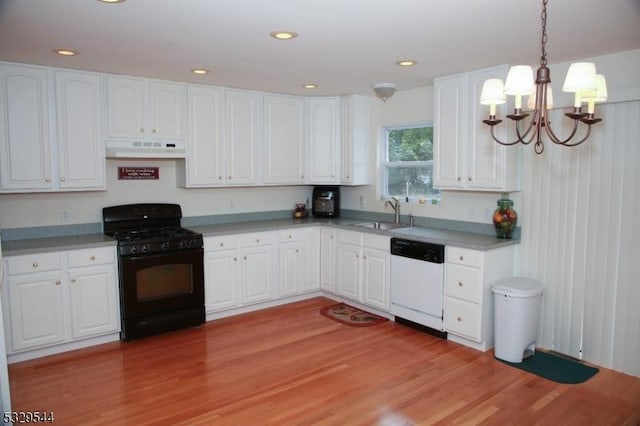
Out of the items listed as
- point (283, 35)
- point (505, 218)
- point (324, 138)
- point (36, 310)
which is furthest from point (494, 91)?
point (36, 310)

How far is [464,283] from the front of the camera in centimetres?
378

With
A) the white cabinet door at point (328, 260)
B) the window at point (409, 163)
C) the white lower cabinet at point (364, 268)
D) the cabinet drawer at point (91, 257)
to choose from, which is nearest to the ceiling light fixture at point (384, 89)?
the window at point (409, 163)

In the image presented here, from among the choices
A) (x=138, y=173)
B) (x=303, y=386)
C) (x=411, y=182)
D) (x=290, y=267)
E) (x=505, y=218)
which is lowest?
(x=303, y=386)

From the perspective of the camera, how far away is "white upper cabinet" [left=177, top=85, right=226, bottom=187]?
448 centimetres

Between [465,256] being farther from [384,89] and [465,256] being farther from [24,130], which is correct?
[24,130]

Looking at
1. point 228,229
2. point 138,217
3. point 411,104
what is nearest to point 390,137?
point 411,104

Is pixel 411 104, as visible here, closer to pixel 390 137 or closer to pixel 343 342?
pixel 390 137

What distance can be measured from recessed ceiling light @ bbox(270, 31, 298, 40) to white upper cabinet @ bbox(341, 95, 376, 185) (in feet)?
7.62

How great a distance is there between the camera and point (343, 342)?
13.0 feet

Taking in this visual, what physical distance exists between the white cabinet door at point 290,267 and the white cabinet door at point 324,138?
2.97 feet

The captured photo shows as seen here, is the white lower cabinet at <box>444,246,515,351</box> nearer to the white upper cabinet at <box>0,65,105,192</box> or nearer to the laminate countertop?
the laminate countertop

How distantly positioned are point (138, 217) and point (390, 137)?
2846 mm

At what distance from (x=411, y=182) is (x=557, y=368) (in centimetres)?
230

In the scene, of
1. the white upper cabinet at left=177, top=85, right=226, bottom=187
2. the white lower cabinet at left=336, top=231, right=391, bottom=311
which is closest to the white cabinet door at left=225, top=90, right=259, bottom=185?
the white upper cabinet at left=177, top=85, right=226, bottom=187
